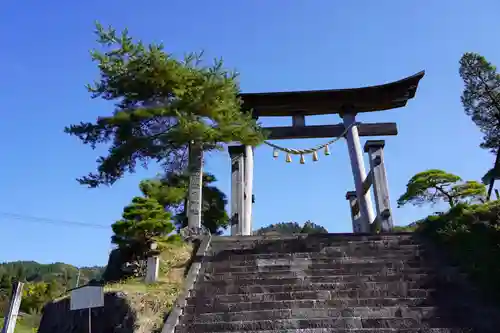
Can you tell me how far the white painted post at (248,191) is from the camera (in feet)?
38.8

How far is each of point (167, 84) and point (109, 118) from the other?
183 cm

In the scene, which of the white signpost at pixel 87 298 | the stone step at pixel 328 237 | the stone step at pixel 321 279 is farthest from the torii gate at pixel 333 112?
the white signpost at pixel 87 298

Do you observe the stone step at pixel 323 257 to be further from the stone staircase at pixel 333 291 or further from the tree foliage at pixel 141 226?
the tree foliage at pixel 141 226

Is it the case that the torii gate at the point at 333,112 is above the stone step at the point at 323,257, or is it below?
above

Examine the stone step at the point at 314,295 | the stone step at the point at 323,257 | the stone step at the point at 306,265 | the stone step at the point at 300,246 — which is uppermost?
the stone step at the point at 300,246

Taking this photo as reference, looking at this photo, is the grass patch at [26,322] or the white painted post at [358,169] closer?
the white painted post at [358,169]

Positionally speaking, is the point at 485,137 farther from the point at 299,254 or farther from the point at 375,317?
the point at 375,317

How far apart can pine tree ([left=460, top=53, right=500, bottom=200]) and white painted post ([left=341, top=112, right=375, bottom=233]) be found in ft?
31.6

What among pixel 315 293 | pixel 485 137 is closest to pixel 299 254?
pixel 315 293

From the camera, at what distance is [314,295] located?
6.88 meters

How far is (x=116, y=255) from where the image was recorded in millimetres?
10406

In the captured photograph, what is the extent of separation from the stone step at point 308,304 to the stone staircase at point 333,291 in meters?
0.02

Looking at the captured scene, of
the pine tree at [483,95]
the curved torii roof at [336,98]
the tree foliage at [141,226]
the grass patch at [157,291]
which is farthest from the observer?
the pine tree at [483,95]

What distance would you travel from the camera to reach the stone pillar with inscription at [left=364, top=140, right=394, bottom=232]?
10914 mm
